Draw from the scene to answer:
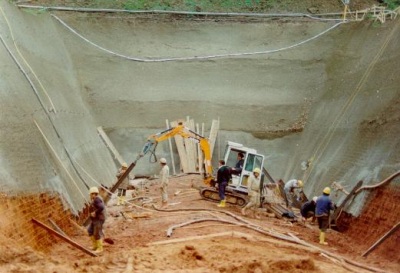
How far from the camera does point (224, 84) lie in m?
26.2

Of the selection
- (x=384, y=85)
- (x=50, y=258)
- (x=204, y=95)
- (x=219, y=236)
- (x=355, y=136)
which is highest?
(x=204, y=95)

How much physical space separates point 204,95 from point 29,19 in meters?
8.20

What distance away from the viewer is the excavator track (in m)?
18.3

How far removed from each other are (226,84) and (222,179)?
9411 mm

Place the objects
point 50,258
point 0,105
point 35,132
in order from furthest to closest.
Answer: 1. point 35,132
2. point 0,105
3. point 50,258

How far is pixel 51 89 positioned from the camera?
20297 mm

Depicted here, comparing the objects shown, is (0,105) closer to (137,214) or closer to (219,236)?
(137,214)

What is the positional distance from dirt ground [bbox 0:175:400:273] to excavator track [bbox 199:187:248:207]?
0.26m

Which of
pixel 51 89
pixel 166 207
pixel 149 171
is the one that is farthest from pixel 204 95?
pixel 166 207

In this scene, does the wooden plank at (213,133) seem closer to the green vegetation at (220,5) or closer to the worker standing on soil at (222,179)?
the worker standing on soil at (222,179)

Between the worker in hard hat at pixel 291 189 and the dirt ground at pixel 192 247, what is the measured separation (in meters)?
1.85

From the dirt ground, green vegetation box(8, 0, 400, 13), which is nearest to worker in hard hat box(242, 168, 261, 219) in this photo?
the dirt ground

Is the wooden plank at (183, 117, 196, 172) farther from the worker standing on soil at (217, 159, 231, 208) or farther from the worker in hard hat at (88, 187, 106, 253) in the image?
the worker in hard hat at (88, 187, 106, 253)

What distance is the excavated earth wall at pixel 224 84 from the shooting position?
1973 centimetres
